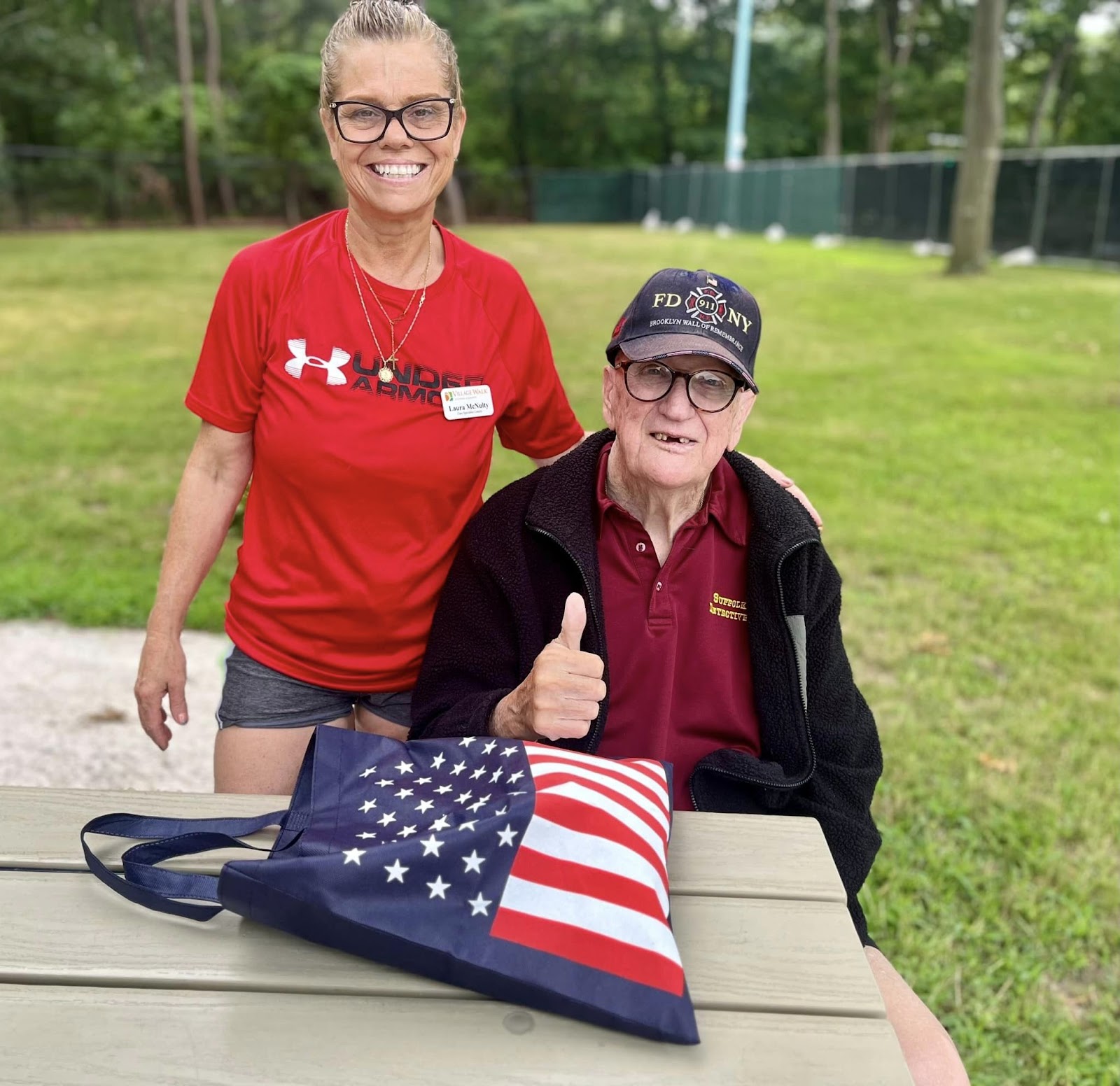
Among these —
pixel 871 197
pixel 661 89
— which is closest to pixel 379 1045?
pixel 871 197

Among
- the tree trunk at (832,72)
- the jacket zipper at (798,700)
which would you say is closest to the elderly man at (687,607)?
the jacket zipper at (798,700)

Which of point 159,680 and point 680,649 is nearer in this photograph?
point 680,649

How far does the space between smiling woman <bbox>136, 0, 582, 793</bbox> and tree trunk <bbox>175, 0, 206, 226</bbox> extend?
30280 millimetres

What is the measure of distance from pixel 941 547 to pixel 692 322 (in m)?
4.29

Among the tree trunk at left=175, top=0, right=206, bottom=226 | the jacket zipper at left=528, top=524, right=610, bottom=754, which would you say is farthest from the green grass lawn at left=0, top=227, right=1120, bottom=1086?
the tree trunk at left=175, top=0, right=206, bottom=226

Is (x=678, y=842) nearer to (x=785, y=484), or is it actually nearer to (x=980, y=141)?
(x=785, y=484)

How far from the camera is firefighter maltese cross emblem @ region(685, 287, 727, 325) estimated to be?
6.43 ft

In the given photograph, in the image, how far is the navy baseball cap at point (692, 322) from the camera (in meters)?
1.94

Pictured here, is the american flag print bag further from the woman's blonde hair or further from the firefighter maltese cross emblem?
the woman's blonde hair

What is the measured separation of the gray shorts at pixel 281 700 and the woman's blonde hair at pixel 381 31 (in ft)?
3.70

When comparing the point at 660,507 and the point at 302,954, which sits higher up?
the point at 660,507

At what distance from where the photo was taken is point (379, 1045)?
1.31 m

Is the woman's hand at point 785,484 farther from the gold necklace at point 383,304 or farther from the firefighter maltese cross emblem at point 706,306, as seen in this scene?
the gold necklace at point 383,304

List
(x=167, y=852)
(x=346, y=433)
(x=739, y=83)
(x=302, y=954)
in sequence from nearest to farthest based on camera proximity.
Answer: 1. (x=302, y=954)
2. (x=167, y=852)
3. (x=346, y=433)
4. (x=739, y=83)
